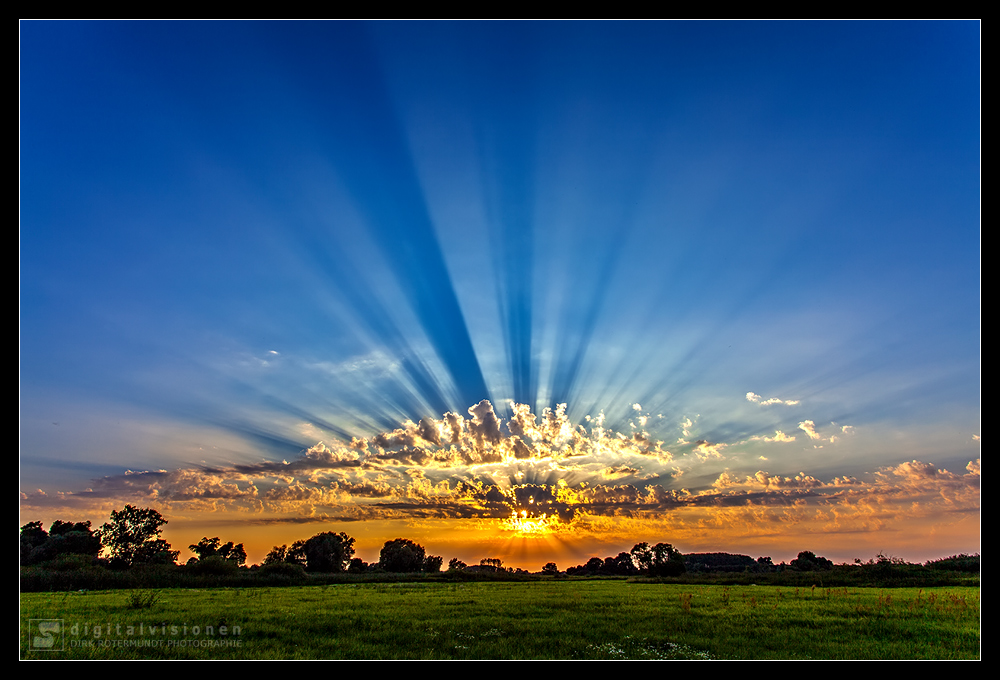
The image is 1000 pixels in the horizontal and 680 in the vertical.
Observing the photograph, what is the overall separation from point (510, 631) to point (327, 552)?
253 feet

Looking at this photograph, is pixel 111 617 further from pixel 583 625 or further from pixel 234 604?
pixel 583 625

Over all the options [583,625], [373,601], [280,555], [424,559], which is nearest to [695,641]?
[583,625]

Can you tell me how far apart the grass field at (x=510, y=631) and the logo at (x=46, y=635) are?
0.07 m

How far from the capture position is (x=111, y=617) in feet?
86.2

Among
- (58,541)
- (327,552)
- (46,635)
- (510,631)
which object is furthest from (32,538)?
(510,631)

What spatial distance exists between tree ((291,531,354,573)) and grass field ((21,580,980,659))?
195 ft

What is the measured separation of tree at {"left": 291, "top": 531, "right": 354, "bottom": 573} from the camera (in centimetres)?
8688

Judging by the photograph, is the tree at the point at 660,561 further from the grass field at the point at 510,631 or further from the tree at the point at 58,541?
the tree at the point at 58,541

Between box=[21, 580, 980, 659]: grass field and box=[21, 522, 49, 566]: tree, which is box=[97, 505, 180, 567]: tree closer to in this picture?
box=[21, 522, 49, 566]: tree

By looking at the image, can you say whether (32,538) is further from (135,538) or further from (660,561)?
(660,561)

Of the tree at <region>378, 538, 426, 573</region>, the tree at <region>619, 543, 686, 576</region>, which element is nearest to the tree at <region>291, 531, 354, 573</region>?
the tree at <region>378, 538, 426, 573</region>

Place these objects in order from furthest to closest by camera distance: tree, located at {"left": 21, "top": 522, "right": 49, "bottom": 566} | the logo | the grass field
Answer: tree, located at {"left": 21, "top": 522, "right": 49, "bottom": 566}
the logo
the grass field
